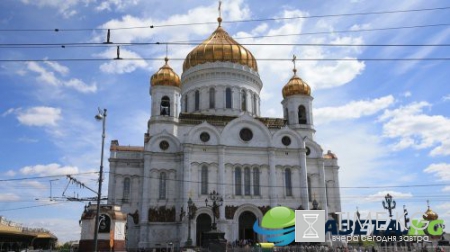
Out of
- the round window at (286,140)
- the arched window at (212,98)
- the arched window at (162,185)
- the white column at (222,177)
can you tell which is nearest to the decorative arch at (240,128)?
the white column at (222,177)

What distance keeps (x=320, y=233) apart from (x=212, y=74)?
76.8 feet

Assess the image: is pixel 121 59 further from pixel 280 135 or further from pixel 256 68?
pixel 256 68

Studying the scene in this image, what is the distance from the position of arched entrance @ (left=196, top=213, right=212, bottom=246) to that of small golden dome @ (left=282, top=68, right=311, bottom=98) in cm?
1632

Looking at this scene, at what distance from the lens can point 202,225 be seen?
35.1 meters

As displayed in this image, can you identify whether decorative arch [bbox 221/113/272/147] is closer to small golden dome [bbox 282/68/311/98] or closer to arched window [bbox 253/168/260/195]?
arched window [bbox 253/168/260/195]

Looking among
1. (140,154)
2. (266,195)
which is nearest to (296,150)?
(266,195)

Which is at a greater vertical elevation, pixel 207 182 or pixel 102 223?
pixel 207 182

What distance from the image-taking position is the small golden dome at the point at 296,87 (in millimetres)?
43125

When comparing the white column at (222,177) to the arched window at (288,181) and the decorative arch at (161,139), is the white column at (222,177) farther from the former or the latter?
the arched window at (288,181)

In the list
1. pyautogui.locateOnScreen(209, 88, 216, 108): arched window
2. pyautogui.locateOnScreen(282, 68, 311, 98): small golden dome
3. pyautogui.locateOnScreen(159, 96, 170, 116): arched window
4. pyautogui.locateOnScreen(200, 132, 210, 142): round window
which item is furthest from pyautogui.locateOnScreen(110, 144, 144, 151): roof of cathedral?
pyautogui.locateOnScreen(282, 68, 311, 98): small golden dome

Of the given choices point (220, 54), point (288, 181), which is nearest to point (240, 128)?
point (288, 181)

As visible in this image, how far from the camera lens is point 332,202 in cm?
4081

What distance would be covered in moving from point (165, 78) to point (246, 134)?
9652mm

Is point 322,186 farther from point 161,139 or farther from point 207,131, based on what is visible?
point 161,139
